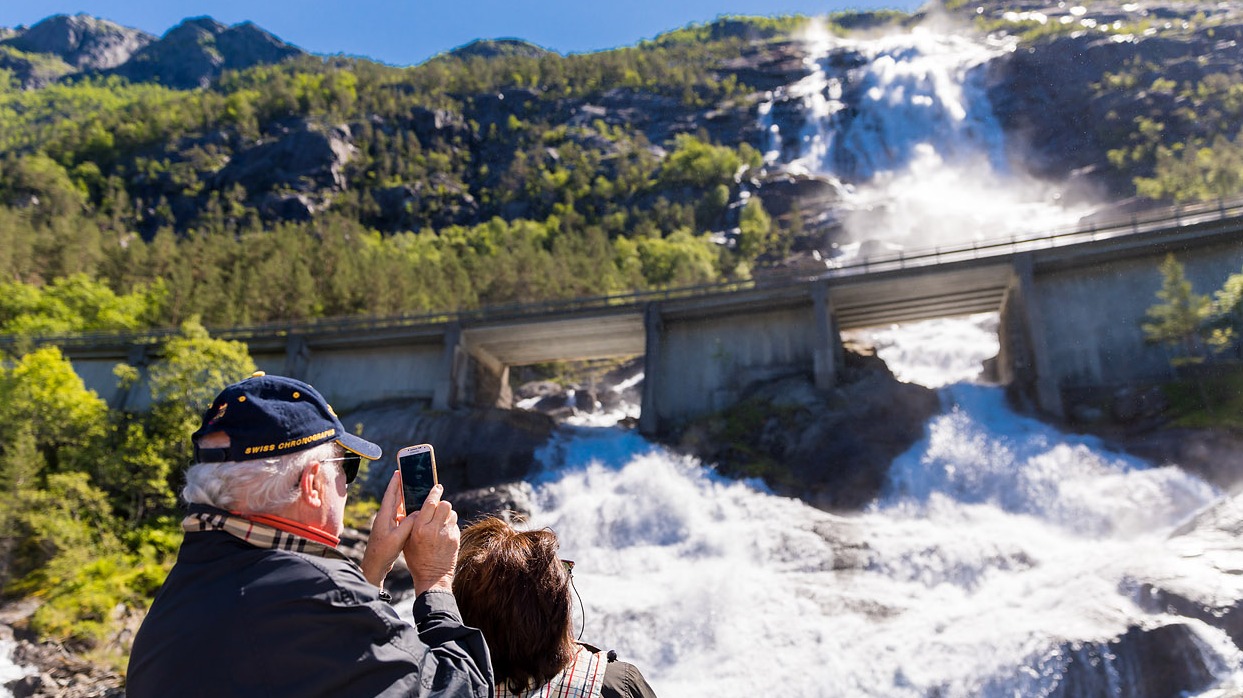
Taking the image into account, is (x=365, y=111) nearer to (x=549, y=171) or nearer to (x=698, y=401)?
(x=549, y=171)

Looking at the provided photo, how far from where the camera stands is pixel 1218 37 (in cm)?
7512

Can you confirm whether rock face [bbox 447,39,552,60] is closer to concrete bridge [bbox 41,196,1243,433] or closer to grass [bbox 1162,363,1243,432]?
concrete bridge [bbox 41,196,1243,433]

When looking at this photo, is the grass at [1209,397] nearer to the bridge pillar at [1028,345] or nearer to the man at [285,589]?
the bridge pillar at [1028,345]

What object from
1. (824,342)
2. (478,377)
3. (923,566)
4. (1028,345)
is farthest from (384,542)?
(478,377)

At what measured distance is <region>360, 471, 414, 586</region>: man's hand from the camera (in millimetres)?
2572

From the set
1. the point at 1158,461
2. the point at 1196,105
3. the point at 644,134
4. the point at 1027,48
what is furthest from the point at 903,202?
the point at 1158,461

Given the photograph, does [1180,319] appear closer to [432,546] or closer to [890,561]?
[890,561]

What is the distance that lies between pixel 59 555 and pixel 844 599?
749 inches

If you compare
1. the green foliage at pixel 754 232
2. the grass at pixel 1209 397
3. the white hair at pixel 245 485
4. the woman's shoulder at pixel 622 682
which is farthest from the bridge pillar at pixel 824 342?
the green foliage at pixel 754 232

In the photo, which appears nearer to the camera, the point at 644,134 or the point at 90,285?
the point at 90,285

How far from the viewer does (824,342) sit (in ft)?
87.7

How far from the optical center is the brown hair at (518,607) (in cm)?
262

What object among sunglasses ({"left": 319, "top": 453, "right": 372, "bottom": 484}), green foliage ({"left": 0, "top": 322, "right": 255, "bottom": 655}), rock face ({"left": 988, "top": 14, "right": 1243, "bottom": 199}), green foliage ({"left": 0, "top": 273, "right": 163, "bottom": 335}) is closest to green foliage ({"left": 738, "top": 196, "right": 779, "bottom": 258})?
rock face ({"left": 988, "top": 14, "right": 1243, "bottom": 199})

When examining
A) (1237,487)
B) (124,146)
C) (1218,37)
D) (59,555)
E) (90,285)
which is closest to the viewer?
(1237,487)
